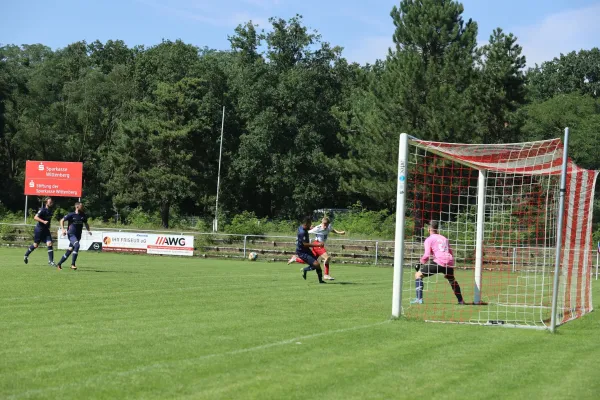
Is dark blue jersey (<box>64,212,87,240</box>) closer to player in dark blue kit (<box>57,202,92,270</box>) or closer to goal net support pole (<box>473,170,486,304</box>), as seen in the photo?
player in dark blue kit (<box>57,202,92,270</box>)

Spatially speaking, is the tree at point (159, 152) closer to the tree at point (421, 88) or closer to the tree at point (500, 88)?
the tree at point (421, 88)

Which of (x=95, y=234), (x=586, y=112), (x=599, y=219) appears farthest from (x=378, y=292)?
(x=586, y=112)

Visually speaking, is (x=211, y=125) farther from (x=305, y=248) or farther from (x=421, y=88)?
(x=305, y=248)

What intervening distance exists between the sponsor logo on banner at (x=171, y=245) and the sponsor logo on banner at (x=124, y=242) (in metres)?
0.46

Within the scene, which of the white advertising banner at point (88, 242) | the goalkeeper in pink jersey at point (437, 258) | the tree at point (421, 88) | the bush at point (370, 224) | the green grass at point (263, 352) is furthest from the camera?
the tree at point (421, 88)

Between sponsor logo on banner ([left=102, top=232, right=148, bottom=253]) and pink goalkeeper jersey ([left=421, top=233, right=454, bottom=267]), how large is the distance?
2458 cm

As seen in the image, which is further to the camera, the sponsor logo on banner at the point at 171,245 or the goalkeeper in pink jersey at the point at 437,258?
the sponsor logo on banner at the point at 171,245

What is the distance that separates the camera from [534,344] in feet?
34.7

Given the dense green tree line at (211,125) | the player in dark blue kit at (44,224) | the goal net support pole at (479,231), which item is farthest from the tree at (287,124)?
the goal net support pole at (479,231)

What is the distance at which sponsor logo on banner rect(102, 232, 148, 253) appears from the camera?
3816cm

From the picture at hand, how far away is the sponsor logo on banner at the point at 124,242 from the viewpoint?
125 ft

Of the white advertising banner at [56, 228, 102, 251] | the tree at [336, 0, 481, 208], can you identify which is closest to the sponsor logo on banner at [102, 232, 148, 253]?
the white advertising banner at [56, 228, 102, 251]

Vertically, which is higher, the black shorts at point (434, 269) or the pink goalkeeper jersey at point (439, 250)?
the pink goalkeeper jersey at point (439, 250)

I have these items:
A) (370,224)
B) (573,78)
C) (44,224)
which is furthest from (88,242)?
(573,78)
